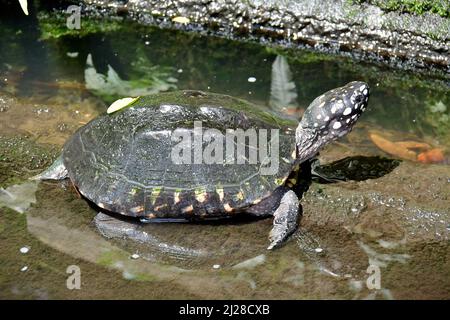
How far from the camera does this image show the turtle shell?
4.19 metres

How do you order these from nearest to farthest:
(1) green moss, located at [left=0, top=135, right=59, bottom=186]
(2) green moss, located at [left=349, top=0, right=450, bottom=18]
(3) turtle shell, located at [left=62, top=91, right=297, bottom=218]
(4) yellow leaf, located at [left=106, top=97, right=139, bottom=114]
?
(3) turtle shell, located at [left=62, top=91, right=297, bottom=218], (4) yellow leaf, located at [left=106, top=97, right=139, bottom=114], (1) green moss, located at [left=0, top=135, right=59, bottom=186], (2) green moss, located at [left=349, top=0, right=450, bottom=18]

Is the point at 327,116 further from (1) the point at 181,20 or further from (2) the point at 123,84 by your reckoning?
(1) the point at 181,20

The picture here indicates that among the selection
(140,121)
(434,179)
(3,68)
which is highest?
(140,121)

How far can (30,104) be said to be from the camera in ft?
19.7

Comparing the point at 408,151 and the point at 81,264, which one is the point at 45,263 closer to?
the point at 81,264

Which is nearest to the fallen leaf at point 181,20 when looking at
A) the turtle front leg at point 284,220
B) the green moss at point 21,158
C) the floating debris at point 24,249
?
the green moss at point 21,158

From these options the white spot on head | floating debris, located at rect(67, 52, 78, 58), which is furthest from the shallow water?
the white spot on head

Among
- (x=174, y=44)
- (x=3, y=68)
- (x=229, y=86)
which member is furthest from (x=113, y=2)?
(x=229, y=86)

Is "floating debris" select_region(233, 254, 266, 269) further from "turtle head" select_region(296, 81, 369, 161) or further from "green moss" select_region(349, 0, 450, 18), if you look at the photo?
"green moss" select_region(349, 0, 450, 18)

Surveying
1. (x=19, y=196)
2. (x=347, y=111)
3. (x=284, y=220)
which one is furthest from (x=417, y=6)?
(x=19, y=196)

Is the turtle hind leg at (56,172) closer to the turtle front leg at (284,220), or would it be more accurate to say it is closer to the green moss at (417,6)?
the turtle front leg at (284,220)

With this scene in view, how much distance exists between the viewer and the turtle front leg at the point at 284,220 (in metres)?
4.21

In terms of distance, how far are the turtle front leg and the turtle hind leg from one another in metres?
1.74

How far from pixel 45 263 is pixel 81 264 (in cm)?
25
